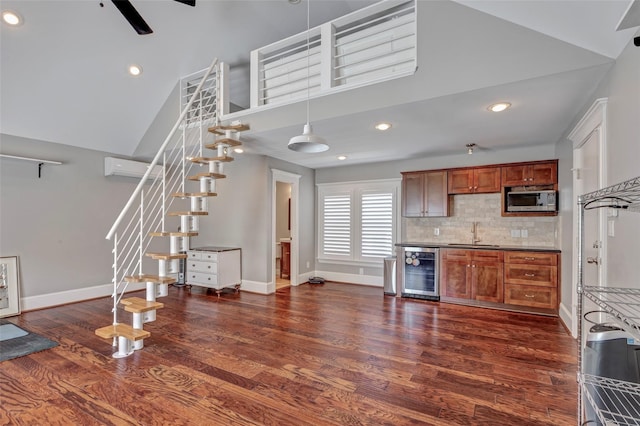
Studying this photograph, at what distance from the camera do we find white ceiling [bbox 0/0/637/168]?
238cm

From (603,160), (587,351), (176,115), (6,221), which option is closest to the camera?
(587,351)

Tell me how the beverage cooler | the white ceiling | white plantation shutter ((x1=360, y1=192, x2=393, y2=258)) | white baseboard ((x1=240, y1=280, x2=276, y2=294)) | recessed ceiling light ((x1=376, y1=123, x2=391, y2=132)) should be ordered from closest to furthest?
the white ceiling < recessed ceiling light ((x1=376, y1=123, x2=391, y2=132)) < the beverage cooler < white baseboard ((x1=240, y1=280, x2=276, y2=294)) < white plantation shutter ((x1=360, y1=192, x2=393, y2=258))

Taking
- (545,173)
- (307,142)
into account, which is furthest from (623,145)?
(545,173)

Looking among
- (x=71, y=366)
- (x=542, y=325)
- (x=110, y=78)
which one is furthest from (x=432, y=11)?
(x=71, y=366)

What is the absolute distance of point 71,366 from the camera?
2.76 meters

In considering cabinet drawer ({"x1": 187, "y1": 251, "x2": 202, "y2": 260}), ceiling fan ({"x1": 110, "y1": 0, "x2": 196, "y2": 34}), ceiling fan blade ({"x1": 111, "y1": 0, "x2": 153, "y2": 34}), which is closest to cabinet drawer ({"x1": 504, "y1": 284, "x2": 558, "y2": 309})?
cabinet drawer ({"x1": 187, "y1": 251, "x2": 202, "y2": 260})

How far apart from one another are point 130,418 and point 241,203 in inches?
163

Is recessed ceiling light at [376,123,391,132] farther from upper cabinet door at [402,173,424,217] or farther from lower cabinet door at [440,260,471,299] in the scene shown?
lower cabinet door at [440,260,471,299]

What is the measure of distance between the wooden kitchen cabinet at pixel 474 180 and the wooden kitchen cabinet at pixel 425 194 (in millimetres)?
130

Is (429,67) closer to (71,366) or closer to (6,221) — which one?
(71,366)

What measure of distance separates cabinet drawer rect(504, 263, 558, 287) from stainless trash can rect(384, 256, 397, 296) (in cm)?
168

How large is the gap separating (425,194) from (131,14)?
4662 mm

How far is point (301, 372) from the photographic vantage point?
8.68 feet

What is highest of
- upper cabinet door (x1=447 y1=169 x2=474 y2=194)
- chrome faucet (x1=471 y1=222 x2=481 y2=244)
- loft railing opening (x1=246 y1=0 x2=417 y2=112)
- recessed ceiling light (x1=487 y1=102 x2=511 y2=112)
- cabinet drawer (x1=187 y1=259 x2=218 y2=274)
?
loft railing opening (x1=246 y1=0 x2=417 y2=112)
